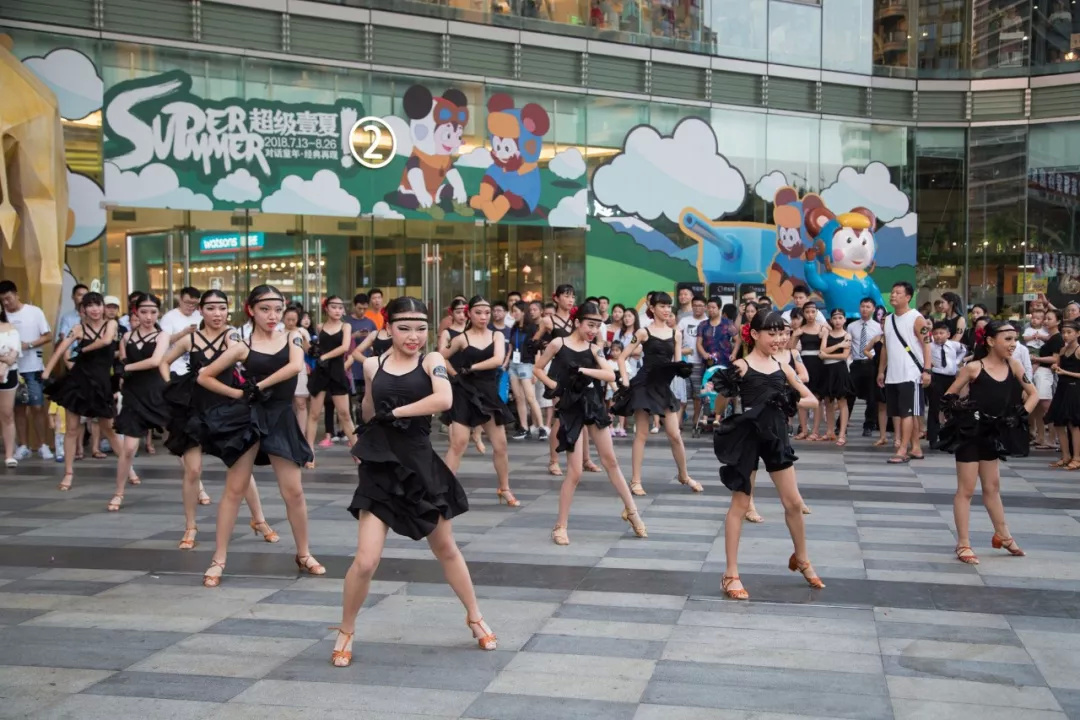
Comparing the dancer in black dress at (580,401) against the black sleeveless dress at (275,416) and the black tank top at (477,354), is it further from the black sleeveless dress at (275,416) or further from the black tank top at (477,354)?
the black sleeveless dress at (275,416)

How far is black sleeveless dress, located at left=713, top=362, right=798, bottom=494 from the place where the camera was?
7363mm

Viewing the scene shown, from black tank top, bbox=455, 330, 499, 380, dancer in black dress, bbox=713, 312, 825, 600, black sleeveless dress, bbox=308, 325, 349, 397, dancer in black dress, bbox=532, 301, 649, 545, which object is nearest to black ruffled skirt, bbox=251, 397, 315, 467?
dancer in black dress, bbox=532, 301, 649, 545

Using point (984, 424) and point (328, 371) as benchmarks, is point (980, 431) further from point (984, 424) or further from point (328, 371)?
point (328, 371)

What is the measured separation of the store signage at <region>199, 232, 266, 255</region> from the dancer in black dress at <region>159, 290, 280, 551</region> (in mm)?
10921

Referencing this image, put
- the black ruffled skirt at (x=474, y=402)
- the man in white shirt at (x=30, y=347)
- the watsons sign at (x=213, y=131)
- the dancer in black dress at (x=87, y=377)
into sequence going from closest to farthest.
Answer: the black ruffled skirt at (x=474, y=402), the dancer in black dress at (x=87, y=377), the man in white shirt at (x=30, y=347), the watsons sign at (x=213, y=131)

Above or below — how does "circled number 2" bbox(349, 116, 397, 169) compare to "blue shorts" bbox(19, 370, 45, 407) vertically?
above

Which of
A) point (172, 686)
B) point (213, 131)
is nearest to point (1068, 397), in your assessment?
point (172, 686)

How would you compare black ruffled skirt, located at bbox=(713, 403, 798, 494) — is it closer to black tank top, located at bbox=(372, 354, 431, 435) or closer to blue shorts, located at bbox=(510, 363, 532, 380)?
black tank top, located at bbox=(372, 354, 431, 435)

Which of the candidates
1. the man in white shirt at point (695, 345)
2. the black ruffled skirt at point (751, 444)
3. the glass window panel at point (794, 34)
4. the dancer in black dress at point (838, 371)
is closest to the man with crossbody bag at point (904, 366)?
the dancer in black dress at point (838, 371)

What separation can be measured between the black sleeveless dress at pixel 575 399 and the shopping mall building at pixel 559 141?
11.9m

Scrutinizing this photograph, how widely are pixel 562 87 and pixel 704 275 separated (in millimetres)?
5182

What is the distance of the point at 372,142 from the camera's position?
70.7 ft

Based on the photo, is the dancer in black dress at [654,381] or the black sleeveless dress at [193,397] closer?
the black sleeveless dress at [193,397]

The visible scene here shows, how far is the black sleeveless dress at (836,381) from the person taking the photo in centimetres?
1612
